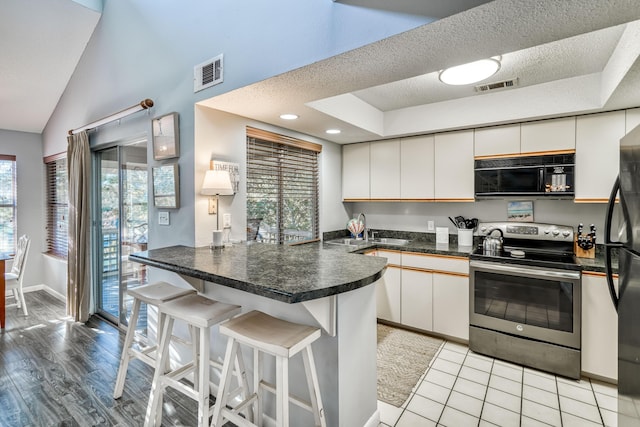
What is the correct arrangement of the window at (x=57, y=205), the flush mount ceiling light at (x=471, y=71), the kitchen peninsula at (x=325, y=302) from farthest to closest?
the window at (x=57, y=205), the flush mount ceiling light at (x=471, y=71), the kitchen peninsula at (x=325, y=302)

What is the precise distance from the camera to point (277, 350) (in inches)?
51.9

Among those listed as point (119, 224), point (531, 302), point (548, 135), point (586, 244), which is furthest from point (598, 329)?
point (119, 224)

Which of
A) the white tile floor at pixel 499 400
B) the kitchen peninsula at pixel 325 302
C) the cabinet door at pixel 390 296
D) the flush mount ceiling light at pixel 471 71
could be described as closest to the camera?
the kitchen peninsula at pixel 325 302

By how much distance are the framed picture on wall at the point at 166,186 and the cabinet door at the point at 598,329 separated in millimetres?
3123

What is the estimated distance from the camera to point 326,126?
3023 millimetres

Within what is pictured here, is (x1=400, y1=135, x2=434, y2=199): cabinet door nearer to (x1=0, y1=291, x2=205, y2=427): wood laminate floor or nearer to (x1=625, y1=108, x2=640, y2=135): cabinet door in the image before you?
(x1=625, y1=108, x2=640, y2=135): cabinet door

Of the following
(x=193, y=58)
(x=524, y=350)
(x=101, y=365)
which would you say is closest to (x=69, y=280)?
(x=101, y=365)

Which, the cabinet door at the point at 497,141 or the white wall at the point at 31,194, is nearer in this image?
the cabinet door at the point at 497,141

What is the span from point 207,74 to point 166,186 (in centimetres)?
89

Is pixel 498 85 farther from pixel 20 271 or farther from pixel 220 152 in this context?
pixel 20 271

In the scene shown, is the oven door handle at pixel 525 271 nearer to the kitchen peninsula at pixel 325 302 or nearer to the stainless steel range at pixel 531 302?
the stainless steel range at pixel 531 302

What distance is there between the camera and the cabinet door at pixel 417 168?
3.41m

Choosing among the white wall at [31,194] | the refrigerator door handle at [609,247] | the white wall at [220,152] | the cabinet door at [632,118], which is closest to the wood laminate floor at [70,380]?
the white wall at [220,152]

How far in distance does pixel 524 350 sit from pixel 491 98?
2.19 metres
